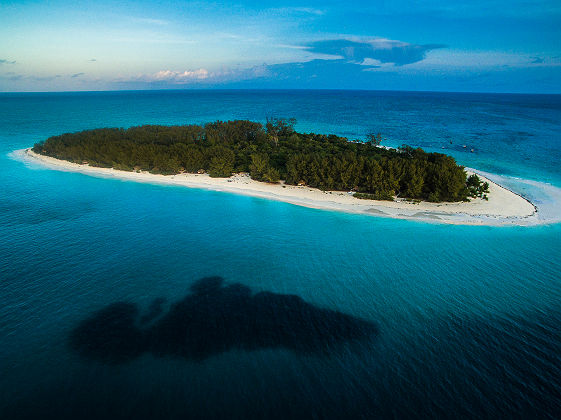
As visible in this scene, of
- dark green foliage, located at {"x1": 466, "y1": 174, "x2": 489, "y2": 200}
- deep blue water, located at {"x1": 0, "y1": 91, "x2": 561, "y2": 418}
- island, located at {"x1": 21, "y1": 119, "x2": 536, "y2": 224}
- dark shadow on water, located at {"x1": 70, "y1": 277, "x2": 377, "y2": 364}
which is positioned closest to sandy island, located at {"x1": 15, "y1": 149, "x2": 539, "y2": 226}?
island, located at {"x1": 21, "y1": 119, "x2": 536, "y2": 224}

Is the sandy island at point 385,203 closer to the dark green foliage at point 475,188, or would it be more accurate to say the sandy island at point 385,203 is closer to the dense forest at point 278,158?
the dark green foliage at point 475,188

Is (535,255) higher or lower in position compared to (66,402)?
higher

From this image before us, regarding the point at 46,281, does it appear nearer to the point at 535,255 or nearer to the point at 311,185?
the point at 311,185

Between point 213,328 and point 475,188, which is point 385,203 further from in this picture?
point 213,328

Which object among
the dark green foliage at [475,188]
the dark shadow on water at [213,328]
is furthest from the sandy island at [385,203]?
the dark shadow on water at [213,328]

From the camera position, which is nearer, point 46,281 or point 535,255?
point 46,281

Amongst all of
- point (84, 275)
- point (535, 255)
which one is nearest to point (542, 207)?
point (535, 255)

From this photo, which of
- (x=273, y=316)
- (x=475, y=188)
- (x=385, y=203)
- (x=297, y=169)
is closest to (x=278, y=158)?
(x=297, y=169)
